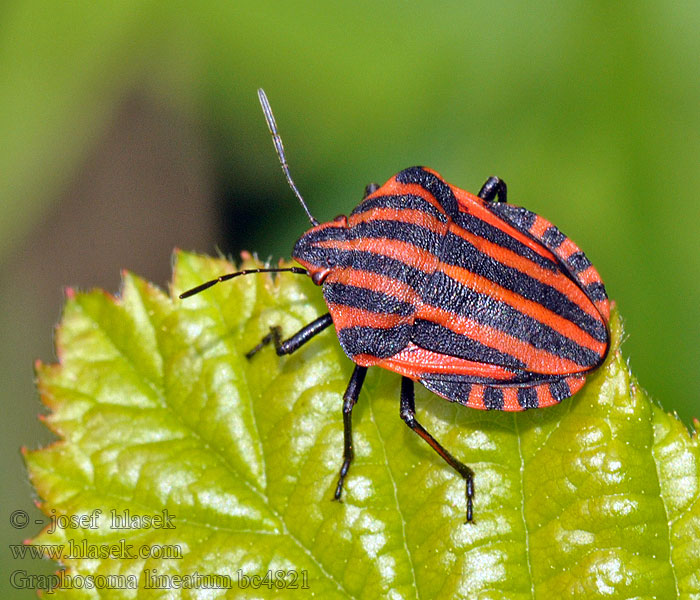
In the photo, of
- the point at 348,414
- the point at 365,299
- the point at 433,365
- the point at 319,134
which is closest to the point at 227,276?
the point at 365,299

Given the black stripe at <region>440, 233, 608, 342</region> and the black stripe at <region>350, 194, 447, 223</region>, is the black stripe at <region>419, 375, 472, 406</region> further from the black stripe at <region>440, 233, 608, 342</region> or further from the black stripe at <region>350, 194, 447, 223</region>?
the black stripe at <region>350, 194, 447, 223</region>

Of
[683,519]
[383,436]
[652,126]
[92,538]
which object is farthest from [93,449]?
[652,126]

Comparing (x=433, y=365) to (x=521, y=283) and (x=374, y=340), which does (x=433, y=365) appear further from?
(x=521, y=283)

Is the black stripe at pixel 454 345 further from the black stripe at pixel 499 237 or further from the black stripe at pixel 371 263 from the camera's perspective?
the black stripe at pixel 499 237

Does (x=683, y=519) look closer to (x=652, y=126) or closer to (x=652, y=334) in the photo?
(x=652, y=334)

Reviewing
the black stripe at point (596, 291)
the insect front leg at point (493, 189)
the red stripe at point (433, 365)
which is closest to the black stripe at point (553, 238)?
the black stripe at point (596, 291)

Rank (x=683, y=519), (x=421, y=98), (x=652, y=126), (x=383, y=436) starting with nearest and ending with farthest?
1. (x=683, y=519)
2. (x=383, y=436)
3. (x=652, y=126)
4. (x=421, y=98)

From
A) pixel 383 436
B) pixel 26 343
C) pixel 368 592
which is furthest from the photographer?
pixel 26 343
